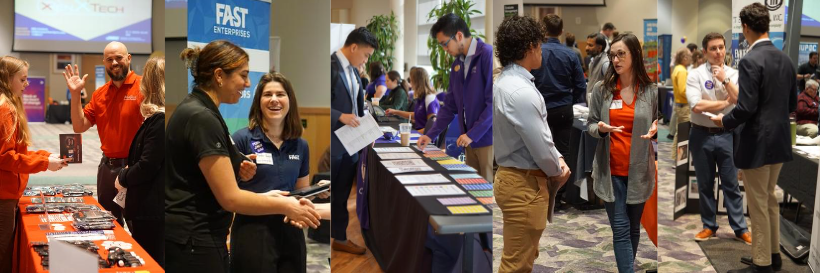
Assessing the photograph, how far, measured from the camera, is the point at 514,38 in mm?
2520

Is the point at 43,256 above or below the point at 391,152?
below

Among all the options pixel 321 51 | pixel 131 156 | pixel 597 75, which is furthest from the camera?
pixel 131 156

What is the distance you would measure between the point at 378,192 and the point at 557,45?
0.91m

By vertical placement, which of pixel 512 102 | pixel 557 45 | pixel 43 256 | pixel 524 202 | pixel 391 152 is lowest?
pixel 43 256

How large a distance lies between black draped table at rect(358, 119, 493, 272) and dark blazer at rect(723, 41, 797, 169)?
123 centimetres

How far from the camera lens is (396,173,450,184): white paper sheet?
2.30 meters

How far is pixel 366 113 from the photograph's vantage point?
2236 mm

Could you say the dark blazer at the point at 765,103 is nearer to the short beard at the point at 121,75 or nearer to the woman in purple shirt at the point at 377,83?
the woman in purple shirt at the point at 377,83

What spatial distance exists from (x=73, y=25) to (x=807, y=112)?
4190 mm

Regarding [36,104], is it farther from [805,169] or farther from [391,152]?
[805,169]

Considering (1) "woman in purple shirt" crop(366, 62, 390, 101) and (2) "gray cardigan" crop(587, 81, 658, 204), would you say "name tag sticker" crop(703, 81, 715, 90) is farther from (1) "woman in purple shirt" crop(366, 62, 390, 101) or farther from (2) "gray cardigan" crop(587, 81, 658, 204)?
(1) "woman in purple shirt" crop(366, 62, 390, 101)

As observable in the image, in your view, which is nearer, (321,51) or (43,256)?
(321,51)

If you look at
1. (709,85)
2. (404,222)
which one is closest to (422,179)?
(404,222)

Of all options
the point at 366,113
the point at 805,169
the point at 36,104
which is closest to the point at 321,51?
the point at 366,113
